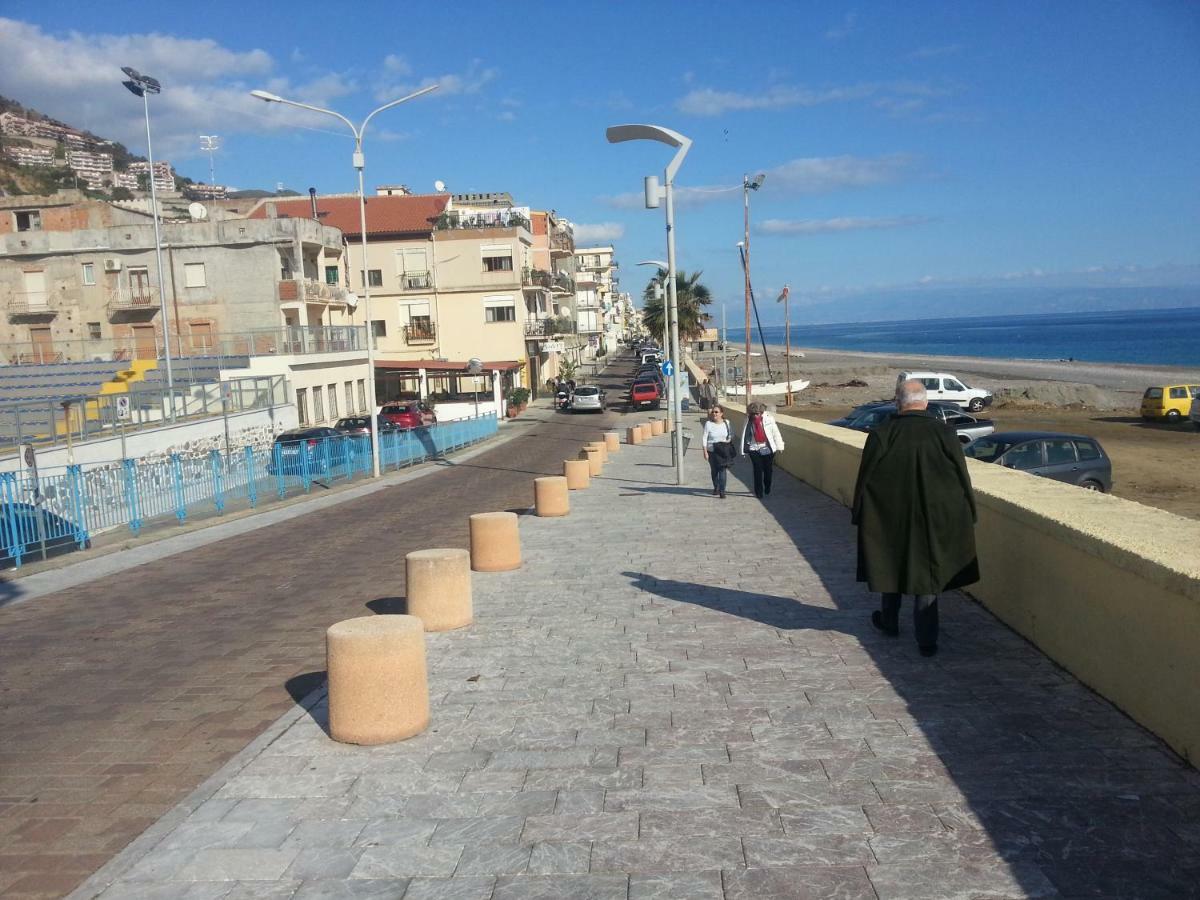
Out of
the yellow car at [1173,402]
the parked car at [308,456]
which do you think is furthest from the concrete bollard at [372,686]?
the yellow car at [1173,402]

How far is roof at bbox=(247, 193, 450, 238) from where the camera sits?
5819 centimetres

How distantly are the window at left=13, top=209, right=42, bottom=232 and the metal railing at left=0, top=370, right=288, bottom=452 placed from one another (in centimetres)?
2244

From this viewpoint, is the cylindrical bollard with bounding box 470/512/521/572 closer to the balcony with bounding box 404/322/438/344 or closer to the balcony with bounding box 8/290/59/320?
the balcony with bounding box 8/290/59/320

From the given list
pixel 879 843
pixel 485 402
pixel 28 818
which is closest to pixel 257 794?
pixel 28 818

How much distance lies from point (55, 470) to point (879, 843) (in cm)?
1513

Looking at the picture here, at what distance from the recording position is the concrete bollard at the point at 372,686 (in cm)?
532

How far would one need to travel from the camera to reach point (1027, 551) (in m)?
6.49

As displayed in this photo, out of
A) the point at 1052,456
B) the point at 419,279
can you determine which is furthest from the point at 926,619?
the point at 419,279

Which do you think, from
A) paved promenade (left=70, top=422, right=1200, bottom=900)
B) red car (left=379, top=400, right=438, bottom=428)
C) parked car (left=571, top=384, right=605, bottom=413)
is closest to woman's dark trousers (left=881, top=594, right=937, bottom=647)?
paved promenade (left=70, top=422, right=1200, bottom=900)

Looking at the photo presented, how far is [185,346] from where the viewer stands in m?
40.1

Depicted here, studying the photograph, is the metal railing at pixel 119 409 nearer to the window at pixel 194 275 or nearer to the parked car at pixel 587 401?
the window at pixel 194 275

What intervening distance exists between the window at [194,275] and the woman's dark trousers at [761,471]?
3648cm

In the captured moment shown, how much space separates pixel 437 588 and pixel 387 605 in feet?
6.08

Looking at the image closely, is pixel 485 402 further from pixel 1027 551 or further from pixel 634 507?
pixel 1027 551
